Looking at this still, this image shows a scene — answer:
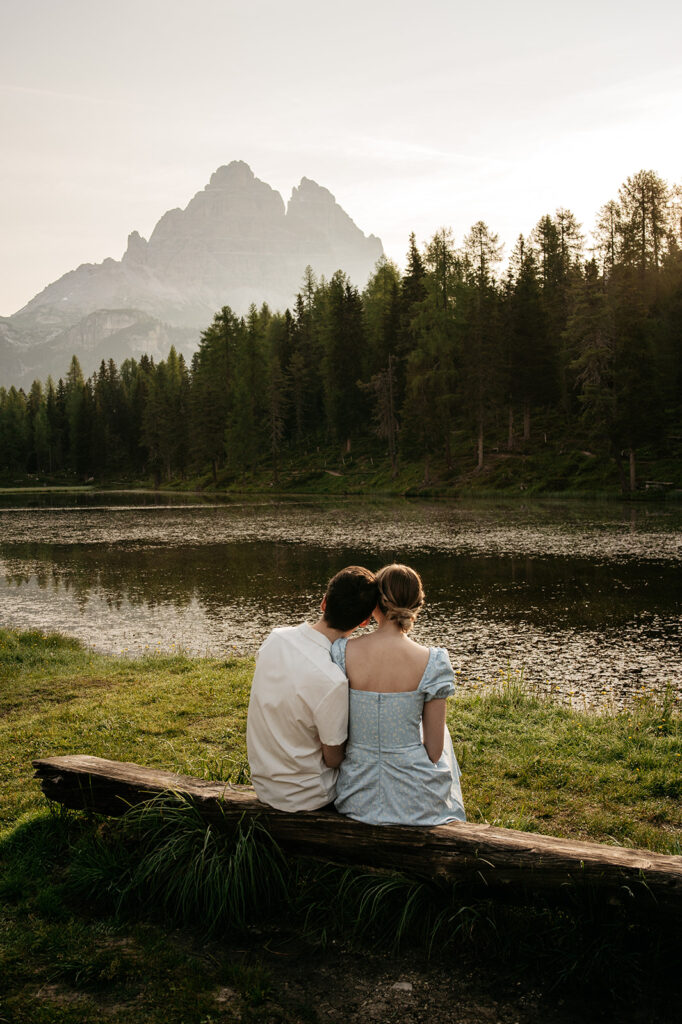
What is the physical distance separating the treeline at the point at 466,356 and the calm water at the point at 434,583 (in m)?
13.5

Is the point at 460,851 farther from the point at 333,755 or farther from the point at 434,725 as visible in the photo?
the point at 333,755

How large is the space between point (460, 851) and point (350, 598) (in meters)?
1.62

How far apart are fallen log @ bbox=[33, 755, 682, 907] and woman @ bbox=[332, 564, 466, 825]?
0.13 metres

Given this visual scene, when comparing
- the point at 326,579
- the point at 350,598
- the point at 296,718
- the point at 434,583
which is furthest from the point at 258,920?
the point at 326,579

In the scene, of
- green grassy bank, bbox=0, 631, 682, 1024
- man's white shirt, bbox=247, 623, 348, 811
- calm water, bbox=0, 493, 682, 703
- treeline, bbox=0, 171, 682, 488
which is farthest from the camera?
treeline, bbox=0, 171, 682, 488

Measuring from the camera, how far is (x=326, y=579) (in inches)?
866

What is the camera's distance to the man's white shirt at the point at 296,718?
14.2ft

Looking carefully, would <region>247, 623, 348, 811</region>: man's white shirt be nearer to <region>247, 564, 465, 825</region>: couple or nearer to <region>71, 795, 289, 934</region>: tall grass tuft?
<region>247, 564, 465, 825</region>: couple

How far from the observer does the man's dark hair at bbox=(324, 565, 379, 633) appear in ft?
14.5

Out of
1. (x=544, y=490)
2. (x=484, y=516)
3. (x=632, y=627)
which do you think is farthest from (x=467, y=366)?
(x=632, y=627)

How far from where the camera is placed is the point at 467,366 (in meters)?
54.5

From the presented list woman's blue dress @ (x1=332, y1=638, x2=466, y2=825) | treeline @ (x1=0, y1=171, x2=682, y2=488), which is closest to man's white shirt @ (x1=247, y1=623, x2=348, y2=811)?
woman's blue dress @ (x1=332, y1=638, x2=466, y2=825)

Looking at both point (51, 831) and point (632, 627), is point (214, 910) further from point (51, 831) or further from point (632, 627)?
point (632, 627)

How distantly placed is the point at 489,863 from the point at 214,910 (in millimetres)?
1762
